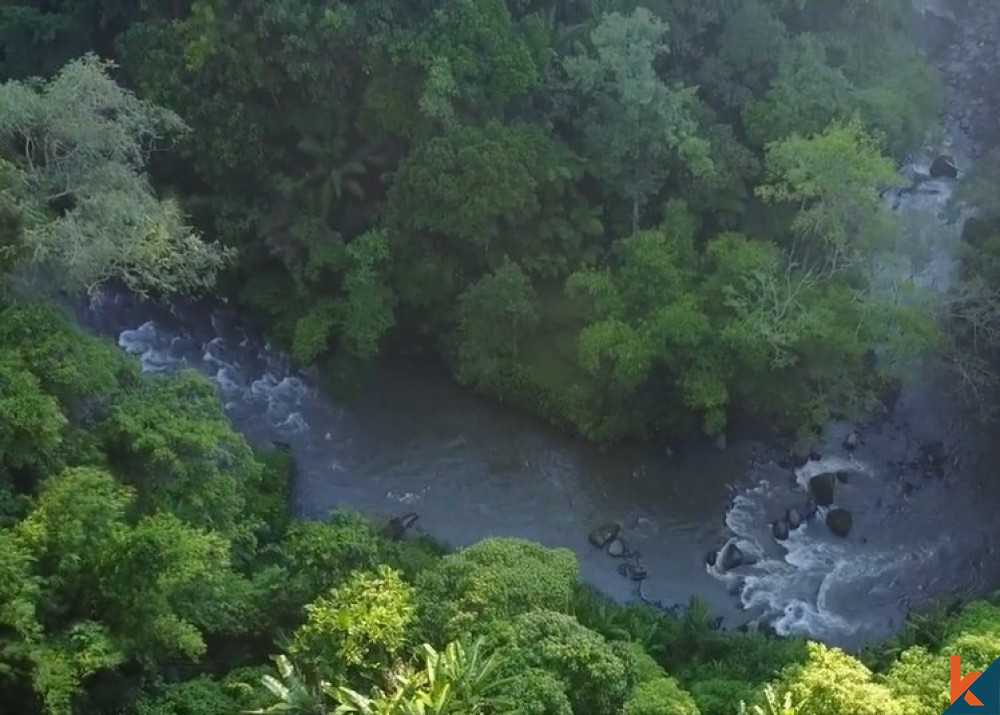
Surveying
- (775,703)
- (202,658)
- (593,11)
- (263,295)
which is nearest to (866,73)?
(593,11)

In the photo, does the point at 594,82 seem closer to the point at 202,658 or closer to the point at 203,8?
the point at 203,8

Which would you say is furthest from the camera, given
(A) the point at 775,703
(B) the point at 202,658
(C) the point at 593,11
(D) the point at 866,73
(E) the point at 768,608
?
(D) the point at 866,73

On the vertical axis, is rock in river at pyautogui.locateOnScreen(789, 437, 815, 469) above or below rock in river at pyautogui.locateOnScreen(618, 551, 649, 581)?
above

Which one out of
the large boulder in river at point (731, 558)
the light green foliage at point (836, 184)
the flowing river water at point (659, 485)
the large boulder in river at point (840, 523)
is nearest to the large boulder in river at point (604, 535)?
the flowing river water at point (659, 485)

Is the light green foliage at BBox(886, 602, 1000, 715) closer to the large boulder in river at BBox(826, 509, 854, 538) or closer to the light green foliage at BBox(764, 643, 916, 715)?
the light green foliage at BBox(764, 643, 916, 715)

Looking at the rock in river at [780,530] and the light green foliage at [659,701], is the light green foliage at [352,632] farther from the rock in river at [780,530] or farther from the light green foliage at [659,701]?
the rock in river at [780,530]

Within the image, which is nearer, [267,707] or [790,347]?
[267,707]

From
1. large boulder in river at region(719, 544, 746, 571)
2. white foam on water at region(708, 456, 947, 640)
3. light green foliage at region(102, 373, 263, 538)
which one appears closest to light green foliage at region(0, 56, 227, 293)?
light green foliage at region(102, 373, 263, 538)
